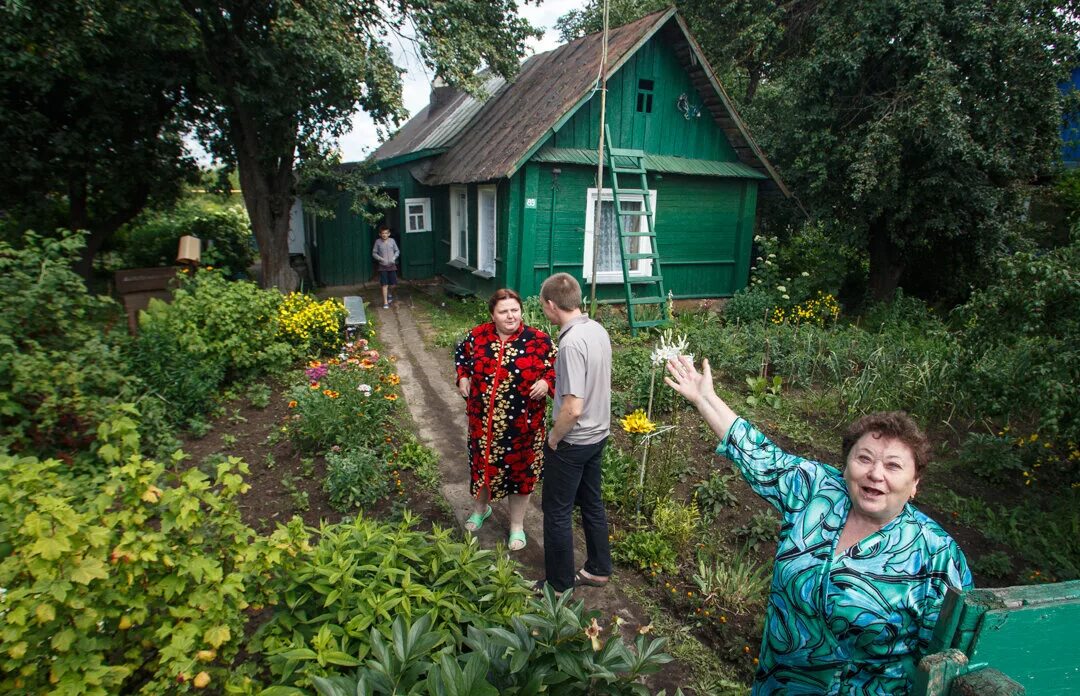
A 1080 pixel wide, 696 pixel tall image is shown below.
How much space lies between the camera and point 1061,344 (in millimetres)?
3947

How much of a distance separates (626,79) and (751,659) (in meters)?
8.96

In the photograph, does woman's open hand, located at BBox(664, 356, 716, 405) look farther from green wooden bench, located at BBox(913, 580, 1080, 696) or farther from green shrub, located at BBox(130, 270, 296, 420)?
green shrub, located at BBox(130, 270, 296, 420)

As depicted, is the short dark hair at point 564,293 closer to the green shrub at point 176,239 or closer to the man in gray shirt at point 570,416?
the man in gray shirt at point 570,416

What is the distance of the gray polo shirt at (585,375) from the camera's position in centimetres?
298

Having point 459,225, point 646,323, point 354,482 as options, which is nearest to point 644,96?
point 646,323

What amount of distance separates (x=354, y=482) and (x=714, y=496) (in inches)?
104

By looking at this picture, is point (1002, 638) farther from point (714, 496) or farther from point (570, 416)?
point (714, 496)

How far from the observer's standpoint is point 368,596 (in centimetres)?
198

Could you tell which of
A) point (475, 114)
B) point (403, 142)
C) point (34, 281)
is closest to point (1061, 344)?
point (34, 281)

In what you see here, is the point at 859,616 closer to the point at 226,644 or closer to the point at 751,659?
the point at 751,659

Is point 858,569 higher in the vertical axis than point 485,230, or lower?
lower

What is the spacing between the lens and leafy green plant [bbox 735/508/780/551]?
3992 mm

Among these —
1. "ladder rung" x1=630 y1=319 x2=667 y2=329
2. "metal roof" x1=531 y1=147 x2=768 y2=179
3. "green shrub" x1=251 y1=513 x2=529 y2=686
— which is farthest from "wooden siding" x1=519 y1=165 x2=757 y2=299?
"green shrub" x1=251 y1=513 x2=529 y2=686

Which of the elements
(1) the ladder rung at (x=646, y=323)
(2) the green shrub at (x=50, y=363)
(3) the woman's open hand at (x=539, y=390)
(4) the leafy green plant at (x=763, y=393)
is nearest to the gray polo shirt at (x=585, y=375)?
(3) the woman's open hand at (x=539, y=390)
